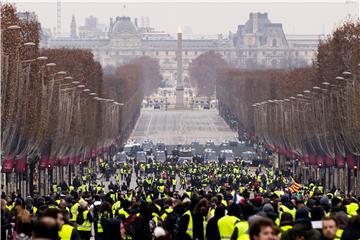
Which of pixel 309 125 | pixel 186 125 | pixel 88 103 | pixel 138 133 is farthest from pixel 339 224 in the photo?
pixel 186 125

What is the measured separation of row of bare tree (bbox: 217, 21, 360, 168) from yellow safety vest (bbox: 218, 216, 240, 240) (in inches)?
1544

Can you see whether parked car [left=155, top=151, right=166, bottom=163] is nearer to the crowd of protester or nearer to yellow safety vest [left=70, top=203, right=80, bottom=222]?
the crowd of protester

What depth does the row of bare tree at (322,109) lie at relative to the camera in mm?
68750

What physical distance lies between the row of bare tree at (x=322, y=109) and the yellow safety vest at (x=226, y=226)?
39228 millimetres

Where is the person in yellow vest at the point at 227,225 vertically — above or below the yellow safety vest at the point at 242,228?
below

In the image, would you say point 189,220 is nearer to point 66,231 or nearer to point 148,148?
point 66,231

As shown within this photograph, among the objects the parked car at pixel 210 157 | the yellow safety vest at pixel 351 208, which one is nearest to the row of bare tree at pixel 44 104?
the parked car at pixel 210 157

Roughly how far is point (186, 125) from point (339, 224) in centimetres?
15020

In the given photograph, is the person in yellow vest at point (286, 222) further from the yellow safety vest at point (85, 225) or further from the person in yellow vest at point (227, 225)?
the yellow safety vest at point (85, 225)

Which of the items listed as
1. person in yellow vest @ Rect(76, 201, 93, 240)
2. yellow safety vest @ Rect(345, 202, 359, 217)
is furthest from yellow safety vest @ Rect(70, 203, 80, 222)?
yellow safety vest @ Rect(345, 202, 359, 217)

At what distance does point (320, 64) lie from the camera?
88188mm

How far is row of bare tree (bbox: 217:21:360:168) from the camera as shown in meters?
68.8

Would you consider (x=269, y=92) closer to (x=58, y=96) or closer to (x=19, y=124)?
(x=58, y=96)

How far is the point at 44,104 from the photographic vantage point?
67.9 metres
